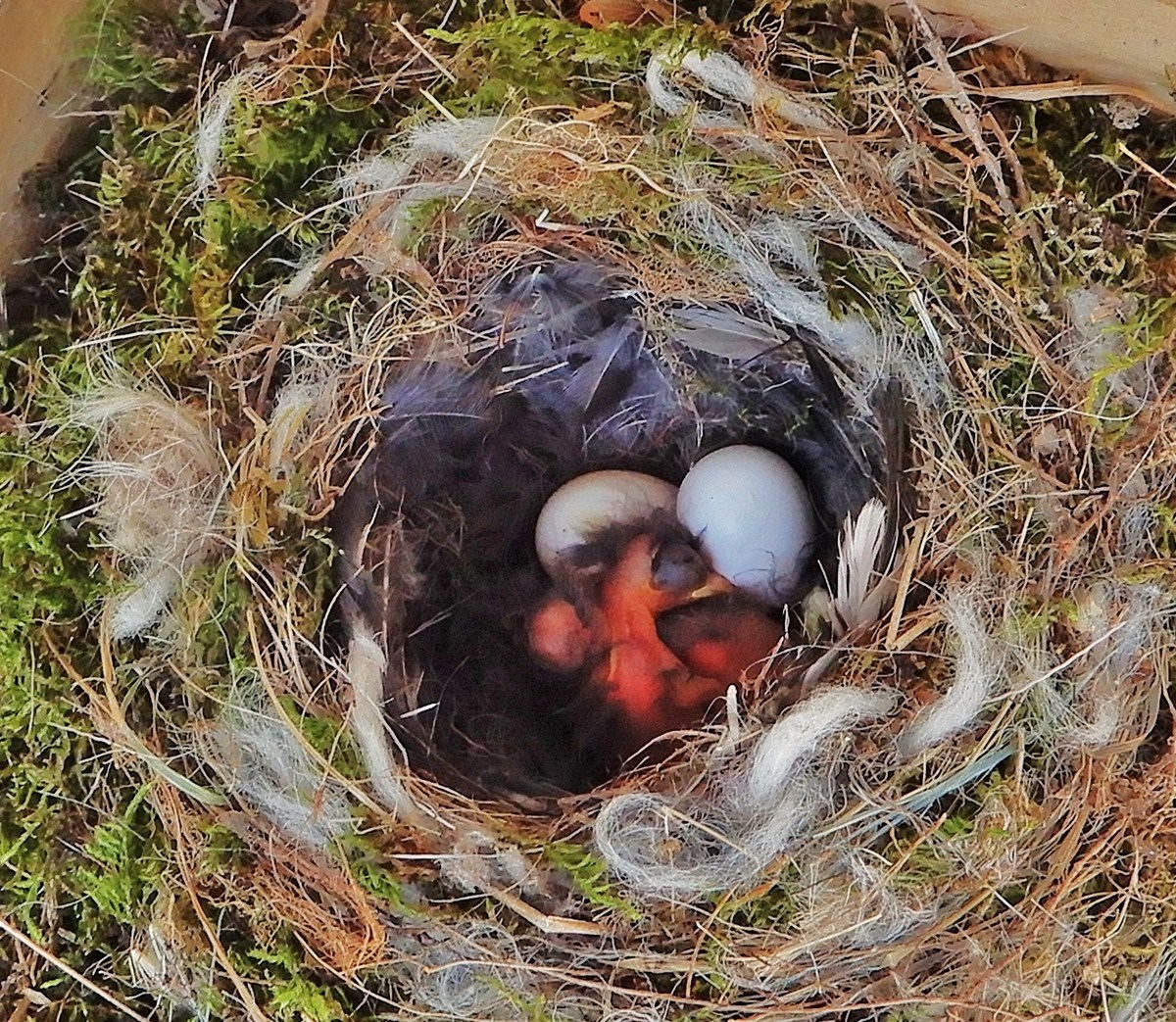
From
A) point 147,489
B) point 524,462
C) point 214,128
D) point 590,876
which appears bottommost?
point 590,876

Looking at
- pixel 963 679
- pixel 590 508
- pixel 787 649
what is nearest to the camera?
pixel 963 679

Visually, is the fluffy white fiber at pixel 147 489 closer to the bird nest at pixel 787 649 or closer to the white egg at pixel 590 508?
the bird nest at pixel 787 649

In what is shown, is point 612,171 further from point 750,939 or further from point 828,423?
point 750,939

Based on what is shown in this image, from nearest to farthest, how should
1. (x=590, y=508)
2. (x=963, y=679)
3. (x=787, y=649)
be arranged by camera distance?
(x=963, y=679), (x=787, y=649), (x=590, y=508)

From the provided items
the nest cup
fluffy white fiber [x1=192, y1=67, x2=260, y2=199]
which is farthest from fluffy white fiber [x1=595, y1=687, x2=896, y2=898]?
fluffy white fiber [x1=192, y1=67, x2=260, y2=199]

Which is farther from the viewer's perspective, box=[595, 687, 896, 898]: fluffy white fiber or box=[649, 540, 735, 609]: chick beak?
box=[649, 540, 735, 609]: chick beak

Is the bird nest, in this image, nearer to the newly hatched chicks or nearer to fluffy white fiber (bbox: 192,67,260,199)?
fluffy white fiber (bbox: 192,67,260,199)

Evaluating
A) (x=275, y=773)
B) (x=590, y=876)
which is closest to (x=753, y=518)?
(x=590, y=876)

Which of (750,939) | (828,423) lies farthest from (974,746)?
(828,423)

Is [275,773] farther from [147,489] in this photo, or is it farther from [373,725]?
[147,489]
